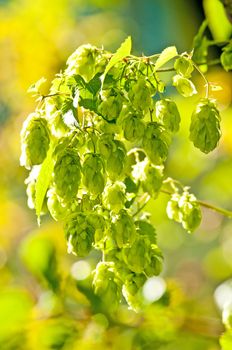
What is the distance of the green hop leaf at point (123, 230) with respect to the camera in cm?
113

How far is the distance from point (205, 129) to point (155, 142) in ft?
0.22

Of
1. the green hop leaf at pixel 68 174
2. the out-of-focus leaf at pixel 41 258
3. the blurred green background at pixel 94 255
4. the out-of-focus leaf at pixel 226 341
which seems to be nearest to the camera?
the green hop leaf at pixel 68 174

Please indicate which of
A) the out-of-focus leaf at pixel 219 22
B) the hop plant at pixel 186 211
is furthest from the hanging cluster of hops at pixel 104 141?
the out-of-focus leaf at pixel 219 22

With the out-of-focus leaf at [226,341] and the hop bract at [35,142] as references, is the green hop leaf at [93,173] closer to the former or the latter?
the hop bract at [35,142]

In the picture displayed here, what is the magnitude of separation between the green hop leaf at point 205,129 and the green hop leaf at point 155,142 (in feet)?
0.13

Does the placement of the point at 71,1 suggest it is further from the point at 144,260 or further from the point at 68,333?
the point at 144,260

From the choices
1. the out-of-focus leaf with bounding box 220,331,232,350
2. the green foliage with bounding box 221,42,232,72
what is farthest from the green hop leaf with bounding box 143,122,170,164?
the out-of-focus leaf with bounding box 220,331,232,350

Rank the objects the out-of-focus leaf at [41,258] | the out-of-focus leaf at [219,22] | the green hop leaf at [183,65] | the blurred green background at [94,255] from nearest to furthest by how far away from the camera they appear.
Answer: the green hop leaf at [183,65]
the out-of-focus leaf at [219,22]
the blurred green background at [94,255]
the out-of-focus leaf at [41,258]

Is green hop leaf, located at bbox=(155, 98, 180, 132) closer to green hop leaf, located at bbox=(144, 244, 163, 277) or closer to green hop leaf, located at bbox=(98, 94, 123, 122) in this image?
green hop leaf, located at bbox=(98, 94, 123, 122)

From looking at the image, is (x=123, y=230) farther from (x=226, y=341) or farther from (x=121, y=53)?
(x=226, y=341)

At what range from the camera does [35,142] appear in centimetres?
110

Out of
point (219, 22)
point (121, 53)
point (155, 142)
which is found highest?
point (219, 22)

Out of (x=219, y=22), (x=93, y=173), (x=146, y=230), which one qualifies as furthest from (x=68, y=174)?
(x=219, y=22)

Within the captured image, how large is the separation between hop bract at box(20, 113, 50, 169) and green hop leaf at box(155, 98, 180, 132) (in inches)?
5.7
